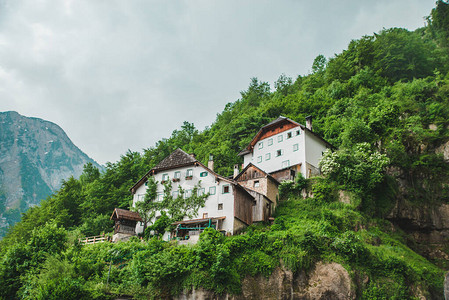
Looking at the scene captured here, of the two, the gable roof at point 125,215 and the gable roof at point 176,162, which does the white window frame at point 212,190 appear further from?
the gable roof at point 125,215

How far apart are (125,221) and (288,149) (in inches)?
859

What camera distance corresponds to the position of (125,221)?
1630 inches

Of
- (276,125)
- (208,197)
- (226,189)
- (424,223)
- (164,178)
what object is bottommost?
(424,223)

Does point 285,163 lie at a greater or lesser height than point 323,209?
greater

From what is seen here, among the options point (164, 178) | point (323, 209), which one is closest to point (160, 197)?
point (164, 178)

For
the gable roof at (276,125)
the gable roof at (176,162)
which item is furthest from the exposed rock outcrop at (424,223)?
the gable roof at (176,162)

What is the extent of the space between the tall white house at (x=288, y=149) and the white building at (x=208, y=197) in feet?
26.5

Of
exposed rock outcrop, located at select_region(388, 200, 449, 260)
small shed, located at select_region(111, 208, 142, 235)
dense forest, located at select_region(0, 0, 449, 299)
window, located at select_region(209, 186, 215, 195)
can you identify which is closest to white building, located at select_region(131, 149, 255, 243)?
window, located at select_region(209, 186, 215, 195)

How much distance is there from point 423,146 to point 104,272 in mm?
36953

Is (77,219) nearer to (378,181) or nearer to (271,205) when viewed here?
(271,205)

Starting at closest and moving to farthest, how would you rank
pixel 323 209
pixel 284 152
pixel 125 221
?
pixel 323 209, pixel 125 221, pixel 284 152

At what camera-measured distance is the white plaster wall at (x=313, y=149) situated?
43.8 metres

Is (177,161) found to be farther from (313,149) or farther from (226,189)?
(313,149)

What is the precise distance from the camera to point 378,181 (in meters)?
36.8
